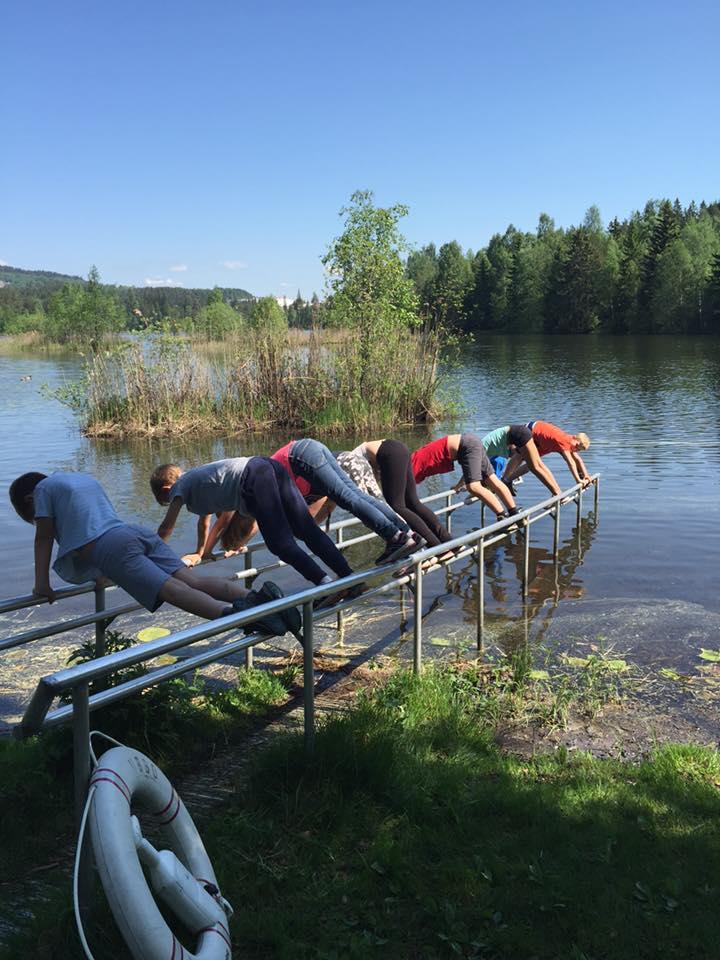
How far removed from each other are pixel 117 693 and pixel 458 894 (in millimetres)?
1481

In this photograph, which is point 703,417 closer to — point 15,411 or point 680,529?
point 680,529

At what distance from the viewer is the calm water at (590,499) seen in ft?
27.2

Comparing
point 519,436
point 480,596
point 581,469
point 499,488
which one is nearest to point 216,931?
point 480,596

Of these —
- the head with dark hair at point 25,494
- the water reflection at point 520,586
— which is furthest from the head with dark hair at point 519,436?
the head with dark hair at point 25,494

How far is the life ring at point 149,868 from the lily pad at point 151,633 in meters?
4.39

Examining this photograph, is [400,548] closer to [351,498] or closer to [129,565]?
[351,498]

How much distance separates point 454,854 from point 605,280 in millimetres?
93601

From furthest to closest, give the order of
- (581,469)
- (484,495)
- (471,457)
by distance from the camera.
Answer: (581,469) → (484,495) → (471,457)

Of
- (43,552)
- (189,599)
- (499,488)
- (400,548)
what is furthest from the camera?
(499,488)

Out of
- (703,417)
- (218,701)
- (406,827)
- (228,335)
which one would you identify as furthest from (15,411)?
(406,827)

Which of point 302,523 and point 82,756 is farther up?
point 302,523

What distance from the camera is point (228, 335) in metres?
22.7

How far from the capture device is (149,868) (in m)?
2.52

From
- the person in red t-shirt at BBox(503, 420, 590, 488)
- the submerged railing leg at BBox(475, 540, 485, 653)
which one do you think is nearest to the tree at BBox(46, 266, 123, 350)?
the person in red t-shirt at BBox(503, 420, 590, 488)
